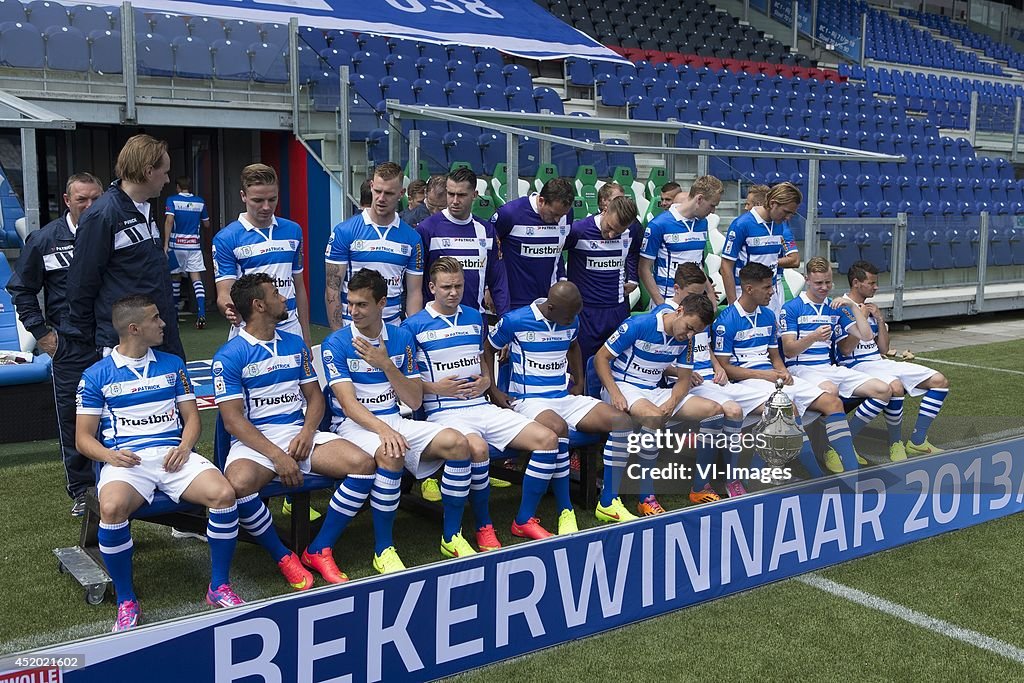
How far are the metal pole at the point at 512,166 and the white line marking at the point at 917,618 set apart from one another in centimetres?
367

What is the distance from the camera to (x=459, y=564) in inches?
116

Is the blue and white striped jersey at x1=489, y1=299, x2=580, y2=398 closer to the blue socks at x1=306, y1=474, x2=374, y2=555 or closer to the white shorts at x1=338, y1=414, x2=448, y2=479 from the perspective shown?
the white shorts at x1=338, y1=414, x2=448, y2=479

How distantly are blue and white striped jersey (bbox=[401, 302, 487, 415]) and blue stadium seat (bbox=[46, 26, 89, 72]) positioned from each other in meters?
6.81

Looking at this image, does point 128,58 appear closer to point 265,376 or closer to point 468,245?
point 468,245

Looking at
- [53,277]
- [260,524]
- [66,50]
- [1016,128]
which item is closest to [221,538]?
[260,524]

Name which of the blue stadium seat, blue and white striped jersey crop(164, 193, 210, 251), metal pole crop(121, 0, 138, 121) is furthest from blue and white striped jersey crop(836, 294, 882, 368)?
the blue stadium seat

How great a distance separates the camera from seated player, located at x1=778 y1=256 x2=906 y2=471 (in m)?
5.74

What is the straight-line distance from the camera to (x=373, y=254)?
488 centimetres

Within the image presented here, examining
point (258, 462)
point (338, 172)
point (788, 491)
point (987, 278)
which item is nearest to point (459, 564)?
point (258, 462)

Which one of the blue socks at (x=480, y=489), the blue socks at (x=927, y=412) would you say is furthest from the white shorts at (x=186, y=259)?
the blue socks at (x=927, y=412)

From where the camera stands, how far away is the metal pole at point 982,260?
1241 centimetres

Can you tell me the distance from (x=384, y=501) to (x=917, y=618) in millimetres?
2110

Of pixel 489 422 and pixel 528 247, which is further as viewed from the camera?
pixel 528 247

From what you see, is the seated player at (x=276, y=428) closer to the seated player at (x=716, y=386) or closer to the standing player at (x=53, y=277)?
the standing player at (x=53, y=277)
